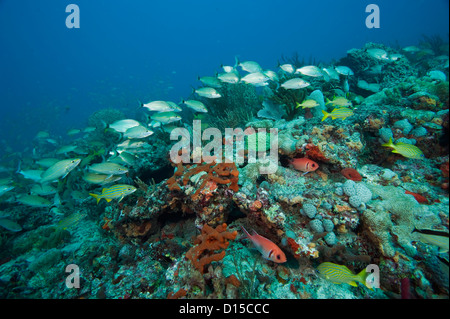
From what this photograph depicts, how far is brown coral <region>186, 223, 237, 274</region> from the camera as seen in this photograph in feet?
7.80

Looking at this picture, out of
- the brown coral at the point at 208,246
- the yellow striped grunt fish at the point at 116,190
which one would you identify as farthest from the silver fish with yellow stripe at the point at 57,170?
the brown coral at the point at 208,246

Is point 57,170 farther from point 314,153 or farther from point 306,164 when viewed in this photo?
point 314,153

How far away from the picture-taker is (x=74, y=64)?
9738 centimetres

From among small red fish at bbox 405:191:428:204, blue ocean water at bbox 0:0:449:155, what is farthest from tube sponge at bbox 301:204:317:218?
blue ocean water at bbox 0:0:449:155

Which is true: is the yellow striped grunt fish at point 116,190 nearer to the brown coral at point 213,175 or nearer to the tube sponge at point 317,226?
the brown coral at point 213,175

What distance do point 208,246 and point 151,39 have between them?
150 metres

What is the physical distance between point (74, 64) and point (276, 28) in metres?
111

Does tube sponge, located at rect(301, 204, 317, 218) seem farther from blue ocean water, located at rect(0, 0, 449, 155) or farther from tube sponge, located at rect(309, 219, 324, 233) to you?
blue ocean water, located at rect(0, 0, 449, 155)

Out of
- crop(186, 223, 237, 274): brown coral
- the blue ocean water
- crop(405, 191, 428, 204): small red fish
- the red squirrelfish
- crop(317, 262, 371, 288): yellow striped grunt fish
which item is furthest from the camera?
the blue ocean water

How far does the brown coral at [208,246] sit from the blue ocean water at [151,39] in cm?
5254

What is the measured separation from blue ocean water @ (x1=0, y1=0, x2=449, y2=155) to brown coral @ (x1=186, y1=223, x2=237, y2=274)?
172 feet

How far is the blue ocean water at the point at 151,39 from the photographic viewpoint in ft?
229
